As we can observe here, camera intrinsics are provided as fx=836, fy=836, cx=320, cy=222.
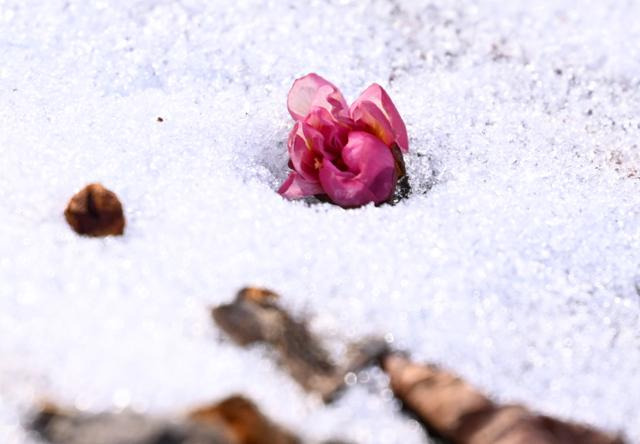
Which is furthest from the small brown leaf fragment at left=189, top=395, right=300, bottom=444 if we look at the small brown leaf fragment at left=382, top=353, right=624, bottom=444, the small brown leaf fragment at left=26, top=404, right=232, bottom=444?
the small brown leaf fragment at left=382, top=353, right=624, bottom=444

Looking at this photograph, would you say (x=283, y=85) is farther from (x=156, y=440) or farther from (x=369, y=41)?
(x=156, y=440)

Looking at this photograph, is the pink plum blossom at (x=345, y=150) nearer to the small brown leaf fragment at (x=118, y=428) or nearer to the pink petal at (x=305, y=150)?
the pink petal at (x=305, y=150)

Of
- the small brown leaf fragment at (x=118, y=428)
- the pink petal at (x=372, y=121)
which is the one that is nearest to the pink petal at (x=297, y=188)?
the pink petal at (x=372, y=121)

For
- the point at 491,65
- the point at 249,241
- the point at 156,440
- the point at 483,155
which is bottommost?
the point at 156,440

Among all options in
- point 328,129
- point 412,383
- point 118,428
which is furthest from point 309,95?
point 118,428

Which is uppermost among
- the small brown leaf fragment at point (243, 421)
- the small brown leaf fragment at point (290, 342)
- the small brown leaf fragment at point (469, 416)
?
the small brown leaf fragment at point (290, 342)

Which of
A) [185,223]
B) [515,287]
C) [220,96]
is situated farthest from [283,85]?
[515,287]

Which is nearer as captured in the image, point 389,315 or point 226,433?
point 226,433
